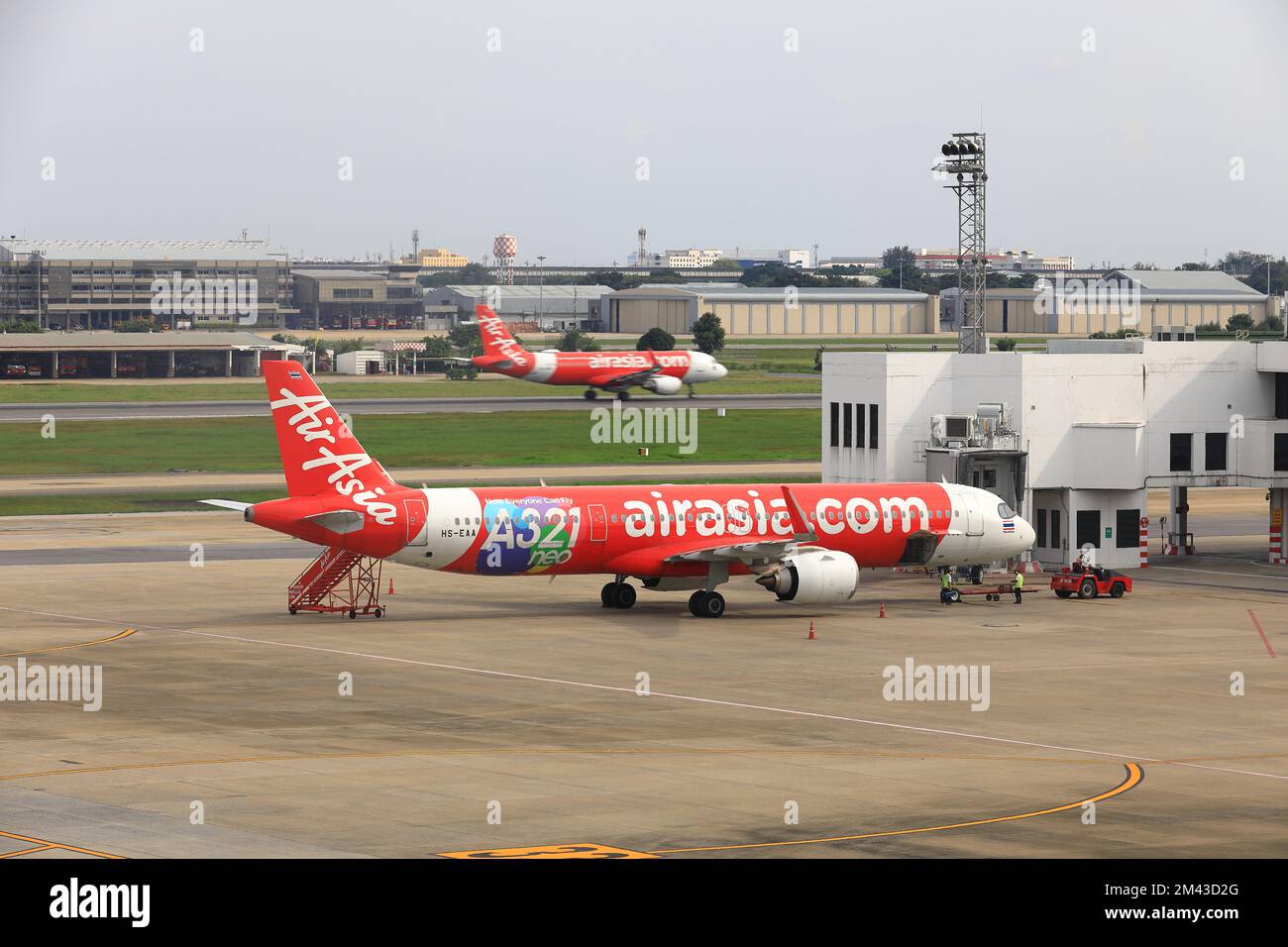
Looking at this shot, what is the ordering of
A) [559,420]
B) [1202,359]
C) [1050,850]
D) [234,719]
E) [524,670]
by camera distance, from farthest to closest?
1. [559,420]
2. [1202,359]
3. [524,670]
4. [234,719]
5. [1050,850]

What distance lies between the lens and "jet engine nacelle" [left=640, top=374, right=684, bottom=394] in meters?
168

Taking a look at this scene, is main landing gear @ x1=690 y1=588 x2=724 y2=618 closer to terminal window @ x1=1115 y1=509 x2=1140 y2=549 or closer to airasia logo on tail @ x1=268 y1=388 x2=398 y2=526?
airasia logo on tail @ x1=268 y1=388 x2=398 y2=526

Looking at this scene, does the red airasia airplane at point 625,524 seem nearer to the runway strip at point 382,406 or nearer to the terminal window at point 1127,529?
the terminal window at point 1127,529

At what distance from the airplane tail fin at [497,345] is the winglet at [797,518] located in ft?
357

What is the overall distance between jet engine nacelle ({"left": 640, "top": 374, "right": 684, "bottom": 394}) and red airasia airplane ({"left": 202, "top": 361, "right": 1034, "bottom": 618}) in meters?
100

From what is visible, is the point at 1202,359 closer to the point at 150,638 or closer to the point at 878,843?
the point at 150,638

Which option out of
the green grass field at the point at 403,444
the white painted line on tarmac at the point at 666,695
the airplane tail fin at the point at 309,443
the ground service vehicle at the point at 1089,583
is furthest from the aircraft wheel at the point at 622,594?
the green grass field at the point at 403,444

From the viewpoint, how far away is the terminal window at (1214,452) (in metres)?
80.2

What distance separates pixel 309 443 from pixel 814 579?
724 inches

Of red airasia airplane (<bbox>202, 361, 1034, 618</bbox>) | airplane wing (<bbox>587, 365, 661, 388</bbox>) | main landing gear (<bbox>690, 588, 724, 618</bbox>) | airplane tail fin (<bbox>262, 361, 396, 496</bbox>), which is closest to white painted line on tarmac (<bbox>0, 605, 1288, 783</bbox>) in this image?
red airasia airplane (<bbox>202, 361, 1034, 618</bbox>)

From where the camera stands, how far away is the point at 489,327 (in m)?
173
